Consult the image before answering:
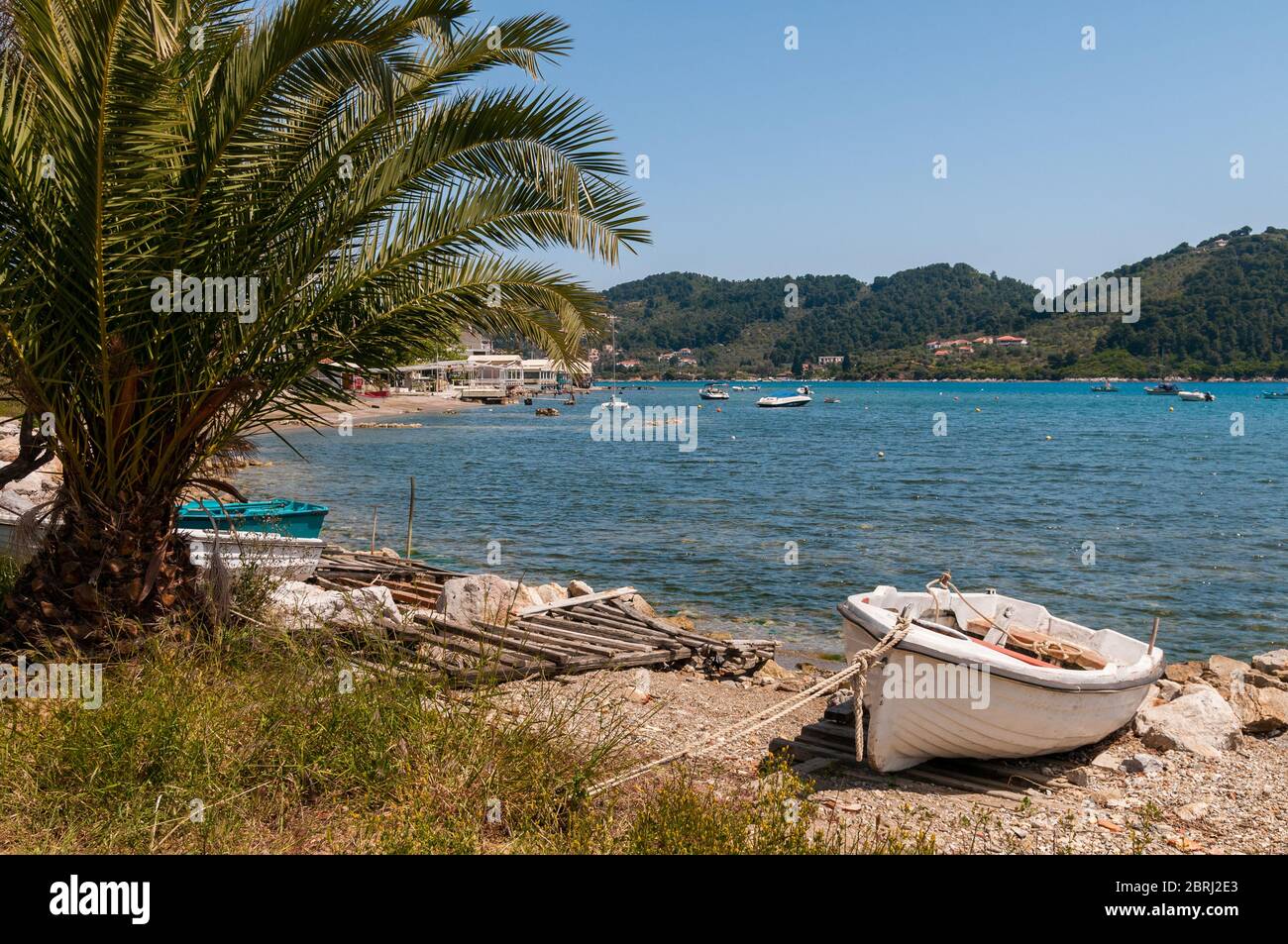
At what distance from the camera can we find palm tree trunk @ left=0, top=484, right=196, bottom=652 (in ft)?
23.4

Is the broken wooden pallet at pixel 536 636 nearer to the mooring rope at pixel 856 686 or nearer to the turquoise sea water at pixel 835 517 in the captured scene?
the mooring rope at pixel 856 686

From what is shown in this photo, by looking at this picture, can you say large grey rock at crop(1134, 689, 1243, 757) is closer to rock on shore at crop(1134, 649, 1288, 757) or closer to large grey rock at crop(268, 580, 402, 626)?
rock on shore at crop(1134, 649, 1288, 757)

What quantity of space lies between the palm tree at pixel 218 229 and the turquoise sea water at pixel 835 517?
9.66 meters

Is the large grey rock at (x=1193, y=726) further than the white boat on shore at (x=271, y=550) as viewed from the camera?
No

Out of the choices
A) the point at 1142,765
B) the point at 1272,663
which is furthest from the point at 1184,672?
the point at 1142,765

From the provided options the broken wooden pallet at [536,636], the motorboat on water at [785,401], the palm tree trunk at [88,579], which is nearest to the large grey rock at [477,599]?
the broken wooden pallet at [536,636]

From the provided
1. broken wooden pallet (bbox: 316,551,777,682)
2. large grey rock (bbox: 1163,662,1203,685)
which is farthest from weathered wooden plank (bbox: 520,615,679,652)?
large grey rock (bbox: 1163,662,1203,685)

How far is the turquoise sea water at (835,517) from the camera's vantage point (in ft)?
61.7

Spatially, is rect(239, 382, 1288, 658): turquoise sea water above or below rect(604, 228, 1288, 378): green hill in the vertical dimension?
below

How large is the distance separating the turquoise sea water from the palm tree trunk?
10327mm

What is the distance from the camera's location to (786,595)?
18.5 metres

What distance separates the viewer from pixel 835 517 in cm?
2991

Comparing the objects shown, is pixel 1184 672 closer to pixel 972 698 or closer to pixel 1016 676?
pixel 1016 676

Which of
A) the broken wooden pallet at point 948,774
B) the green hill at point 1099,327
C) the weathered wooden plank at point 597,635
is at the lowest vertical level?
the broken wooden pallet at point 948,774
